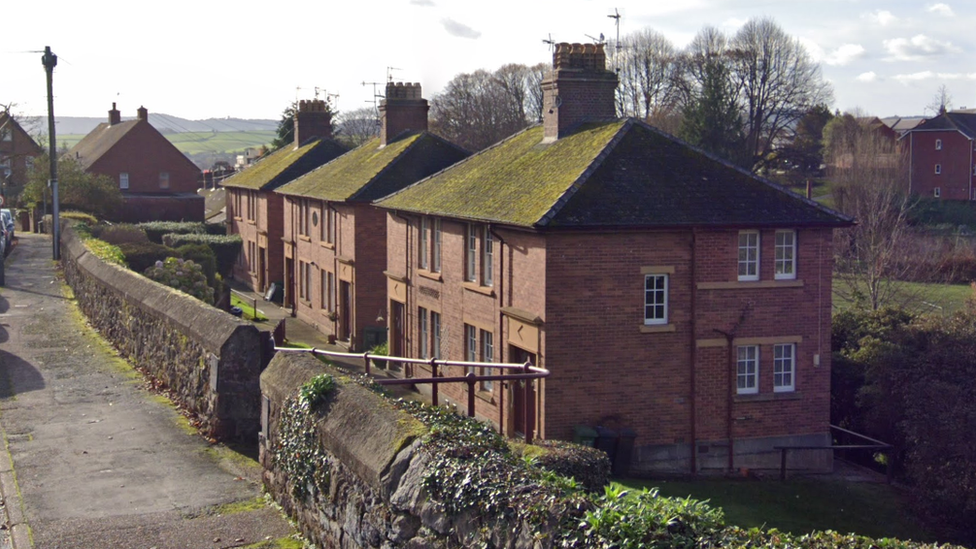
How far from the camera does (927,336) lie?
25.3 meters

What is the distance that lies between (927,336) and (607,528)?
2243cm

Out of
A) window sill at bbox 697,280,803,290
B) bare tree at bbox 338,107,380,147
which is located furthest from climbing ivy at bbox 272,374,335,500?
bare tree at bbox 338,107,380,147

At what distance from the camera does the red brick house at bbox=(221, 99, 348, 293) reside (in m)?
49.9

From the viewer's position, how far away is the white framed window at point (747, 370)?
77.0ft

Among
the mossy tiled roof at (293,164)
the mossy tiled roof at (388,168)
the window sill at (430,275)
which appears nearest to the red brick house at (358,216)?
the mossy tiled roof at (388,168)

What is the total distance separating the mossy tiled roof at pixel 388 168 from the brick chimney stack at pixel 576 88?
407 inches

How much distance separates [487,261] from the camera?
81.8ft

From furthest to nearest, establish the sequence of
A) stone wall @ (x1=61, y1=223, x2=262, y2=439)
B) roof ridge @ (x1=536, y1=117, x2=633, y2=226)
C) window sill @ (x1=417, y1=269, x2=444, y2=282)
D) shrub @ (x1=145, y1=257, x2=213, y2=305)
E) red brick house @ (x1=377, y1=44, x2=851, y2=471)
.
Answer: window sill @ (x1=417, y1=269, x2=444, y2=282)
shrub @ (x1=145, y1=257, x2=213, y2=305)
red brick house @ (x1=377, y1=44, x2=851, y2=471)
roof ridge @ (x1=536, y1=117, x2=633, y2=226)
stone wall @ (x1=61, y1=223, x2=262, y2=439)

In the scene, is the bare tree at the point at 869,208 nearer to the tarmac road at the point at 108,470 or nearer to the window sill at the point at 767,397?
the window sill at the point at 767,397

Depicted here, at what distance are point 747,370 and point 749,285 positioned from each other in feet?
6.70

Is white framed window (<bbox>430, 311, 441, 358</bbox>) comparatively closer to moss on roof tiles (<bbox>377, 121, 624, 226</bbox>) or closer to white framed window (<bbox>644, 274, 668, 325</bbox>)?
moss on roof tiles (<bbox>377, 121, 624, 226</bbox>)

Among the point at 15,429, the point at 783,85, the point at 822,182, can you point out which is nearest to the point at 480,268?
the point at 15,429

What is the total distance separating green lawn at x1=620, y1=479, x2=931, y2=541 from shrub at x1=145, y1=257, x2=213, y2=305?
453 inches

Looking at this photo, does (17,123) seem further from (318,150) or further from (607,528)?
(607,528)
